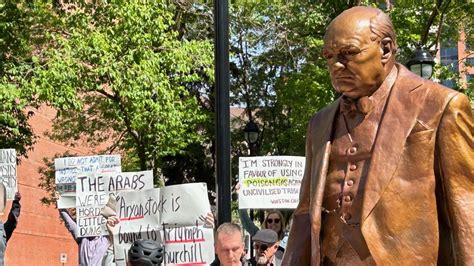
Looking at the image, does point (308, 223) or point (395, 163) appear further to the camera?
point (308, 223)

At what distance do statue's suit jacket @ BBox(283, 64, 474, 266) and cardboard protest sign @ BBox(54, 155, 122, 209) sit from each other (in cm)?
954

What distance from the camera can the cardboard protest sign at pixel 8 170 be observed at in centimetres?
1254

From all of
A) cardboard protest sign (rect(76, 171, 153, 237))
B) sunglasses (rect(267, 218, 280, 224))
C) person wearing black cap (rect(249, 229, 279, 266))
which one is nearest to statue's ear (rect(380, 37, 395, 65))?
person wearing black cap (rect(249, 229, 279, 266))

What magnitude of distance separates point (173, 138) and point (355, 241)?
19110mm

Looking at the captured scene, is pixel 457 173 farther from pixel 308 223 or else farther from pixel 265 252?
pixel 265 252

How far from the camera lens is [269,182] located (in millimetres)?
10953

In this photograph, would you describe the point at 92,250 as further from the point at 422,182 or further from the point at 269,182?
the point at 422,182

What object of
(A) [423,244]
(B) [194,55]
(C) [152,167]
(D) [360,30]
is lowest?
(A) [423,244]

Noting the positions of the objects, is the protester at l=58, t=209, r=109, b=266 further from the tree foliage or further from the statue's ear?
the statue's ear

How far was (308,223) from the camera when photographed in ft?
11.4

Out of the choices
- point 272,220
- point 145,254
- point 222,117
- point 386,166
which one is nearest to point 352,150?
point 386,166

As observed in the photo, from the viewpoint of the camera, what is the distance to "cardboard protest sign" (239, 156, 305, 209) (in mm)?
10961

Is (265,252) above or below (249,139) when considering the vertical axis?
below

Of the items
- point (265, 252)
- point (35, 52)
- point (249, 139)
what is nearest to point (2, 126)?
point (35, 52)
